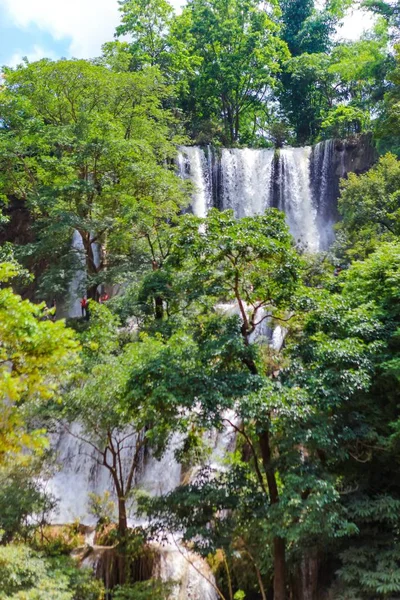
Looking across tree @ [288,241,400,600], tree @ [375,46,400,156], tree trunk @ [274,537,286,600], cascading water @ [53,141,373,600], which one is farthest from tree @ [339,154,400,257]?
tree trunk @ [274,537,286,600]

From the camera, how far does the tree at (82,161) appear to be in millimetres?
15734

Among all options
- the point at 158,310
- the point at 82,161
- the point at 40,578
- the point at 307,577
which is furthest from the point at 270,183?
the point at 40,578

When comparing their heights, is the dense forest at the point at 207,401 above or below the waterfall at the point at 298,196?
below

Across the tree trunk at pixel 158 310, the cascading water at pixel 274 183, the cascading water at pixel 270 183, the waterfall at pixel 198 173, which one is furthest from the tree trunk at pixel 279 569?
the waterfall at pixel 198 173

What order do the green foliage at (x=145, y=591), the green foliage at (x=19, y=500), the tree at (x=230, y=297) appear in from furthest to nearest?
the green foliage at (x=19, y=500)
the green foliage at (x=145, y=591)
the tree at (x=230, y=297)

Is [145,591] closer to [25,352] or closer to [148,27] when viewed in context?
[25,352]

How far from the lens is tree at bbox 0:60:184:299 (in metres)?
15.7

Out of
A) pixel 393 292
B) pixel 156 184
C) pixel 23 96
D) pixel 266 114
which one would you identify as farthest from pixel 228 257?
pixel 266 114

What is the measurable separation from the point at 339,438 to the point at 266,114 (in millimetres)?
28452

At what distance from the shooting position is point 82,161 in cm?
1616

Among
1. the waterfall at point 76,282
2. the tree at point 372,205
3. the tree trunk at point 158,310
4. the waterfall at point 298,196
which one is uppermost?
the waterfall at point 298,196

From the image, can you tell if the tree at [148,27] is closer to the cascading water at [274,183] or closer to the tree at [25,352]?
the cascading water at [274,183]

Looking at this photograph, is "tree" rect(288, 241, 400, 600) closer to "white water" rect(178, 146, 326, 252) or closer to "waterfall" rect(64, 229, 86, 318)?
"waterfall" rect(64, 229, 86, 318)

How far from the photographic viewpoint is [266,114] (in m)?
32.6
